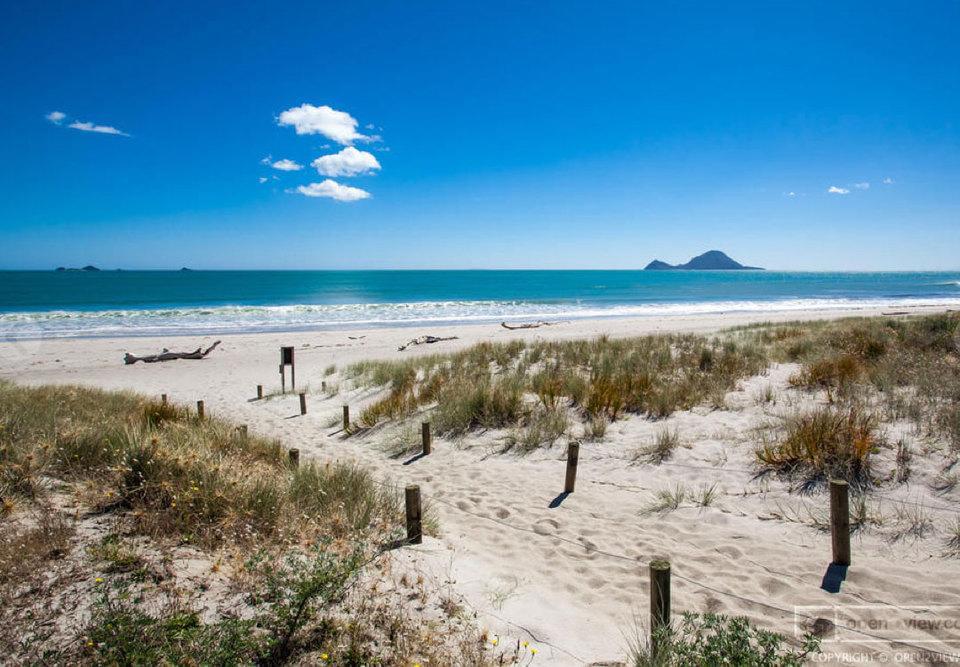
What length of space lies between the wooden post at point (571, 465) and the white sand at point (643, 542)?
0.18 meters

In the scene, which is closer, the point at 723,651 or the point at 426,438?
the point at 723,651

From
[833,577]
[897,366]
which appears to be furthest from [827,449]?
[897,366]

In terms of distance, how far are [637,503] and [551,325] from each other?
23.9 meters

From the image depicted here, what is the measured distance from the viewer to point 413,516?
4.39 m

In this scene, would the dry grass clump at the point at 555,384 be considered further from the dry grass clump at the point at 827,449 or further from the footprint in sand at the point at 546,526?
the footprint in sand at the point at 546,526

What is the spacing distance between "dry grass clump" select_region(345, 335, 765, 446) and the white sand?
464 millimetres

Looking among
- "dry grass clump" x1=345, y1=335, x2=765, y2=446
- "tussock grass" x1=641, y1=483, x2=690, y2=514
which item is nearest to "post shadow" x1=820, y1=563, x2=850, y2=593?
"tussock grass" x1=641, y1=483, x2=690, y2=514

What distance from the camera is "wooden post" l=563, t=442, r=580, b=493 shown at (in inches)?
233

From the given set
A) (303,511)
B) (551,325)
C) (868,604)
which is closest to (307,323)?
(551,325)

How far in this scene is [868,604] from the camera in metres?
3.66

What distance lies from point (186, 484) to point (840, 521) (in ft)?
19.3

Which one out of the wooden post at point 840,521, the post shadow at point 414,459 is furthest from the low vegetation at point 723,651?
the post shadow at point 414,459

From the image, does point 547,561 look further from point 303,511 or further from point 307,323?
point 307,323

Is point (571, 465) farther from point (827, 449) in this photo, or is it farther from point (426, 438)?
point (827, 449)
